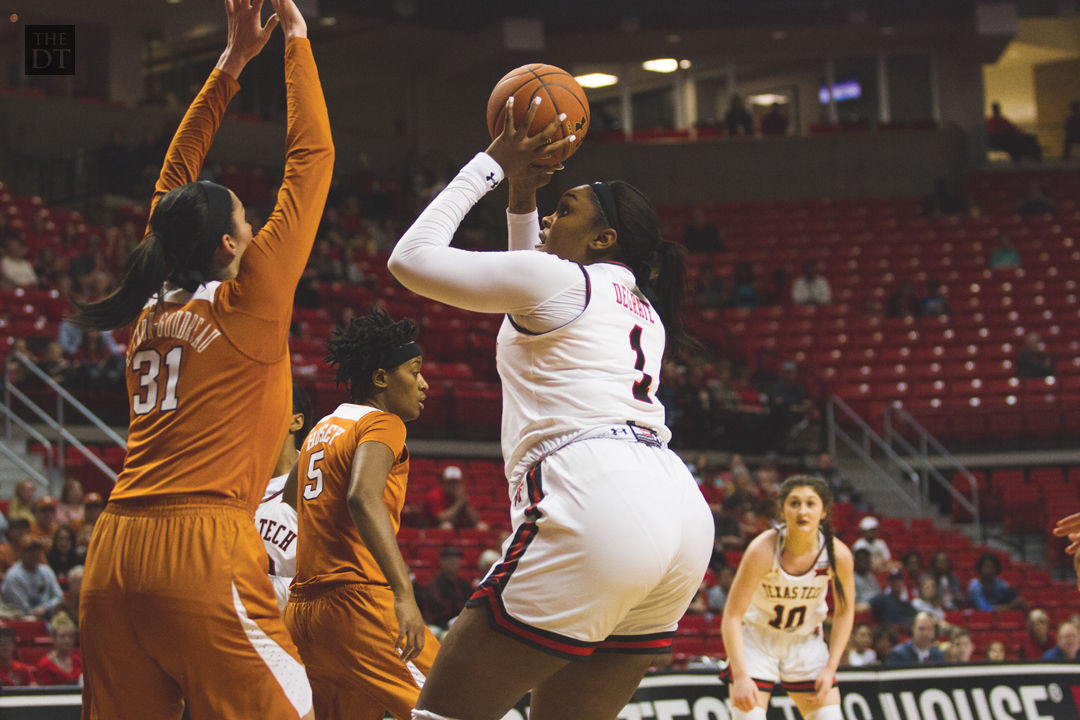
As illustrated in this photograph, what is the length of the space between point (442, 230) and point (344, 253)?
14711 millimetres

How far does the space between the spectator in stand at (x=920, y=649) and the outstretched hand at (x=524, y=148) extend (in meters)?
7.95

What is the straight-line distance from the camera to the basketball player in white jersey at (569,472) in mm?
2891

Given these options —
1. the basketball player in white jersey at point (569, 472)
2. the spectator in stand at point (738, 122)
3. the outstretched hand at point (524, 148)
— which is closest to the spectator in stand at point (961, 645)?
the basketball player in white jersey at point (569, 472)

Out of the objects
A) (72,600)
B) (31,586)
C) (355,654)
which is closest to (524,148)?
(355,654)

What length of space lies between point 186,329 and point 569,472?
94 centimetres

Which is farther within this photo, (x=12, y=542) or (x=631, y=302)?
(x=12, y=542)

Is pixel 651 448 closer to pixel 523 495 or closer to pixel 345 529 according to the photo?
pixel 523 495

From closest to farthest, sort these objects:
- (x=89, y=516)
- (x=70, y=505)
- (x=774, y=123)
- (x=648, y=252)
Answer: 1. (x=648, y=252)
2. (x=89, y=516)
3. (x=70, y=505)
4. (x=774, y=123)

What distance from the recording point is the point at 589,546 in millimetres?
2871

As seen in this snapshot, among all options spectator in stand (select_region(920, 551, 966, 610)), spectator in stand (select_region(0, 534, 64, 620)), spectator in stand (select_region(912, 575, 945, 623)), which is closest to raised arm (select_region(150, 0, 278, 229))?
spectator in stand (select_region(0, 534, 64, 620))

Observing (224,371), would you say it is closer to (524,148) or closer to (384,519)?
(524,148)

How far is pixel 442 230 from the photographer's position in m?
3.04

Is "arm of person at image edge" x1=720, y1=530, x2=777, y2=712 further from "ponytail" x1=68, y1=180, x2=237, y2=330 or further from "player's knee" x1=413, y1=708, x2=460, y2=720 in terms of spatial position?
"ponytail" x1=68, y1=180, x2=237, y2=330

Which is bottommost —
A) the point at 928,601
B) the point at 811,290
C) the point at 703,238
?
the point at 928,601
